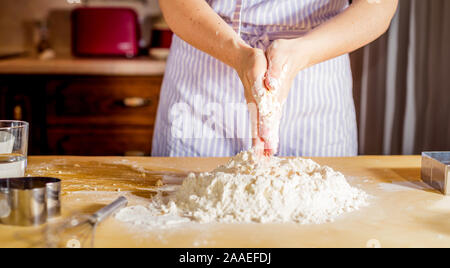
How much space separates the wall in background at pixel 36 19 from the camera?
8.89 ft

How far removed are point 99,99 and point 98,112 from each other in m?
0.06

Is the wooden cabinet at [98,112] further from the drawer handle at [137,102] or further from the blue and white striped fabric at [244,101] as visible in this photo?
the blue and white striped fabric at [244,101]

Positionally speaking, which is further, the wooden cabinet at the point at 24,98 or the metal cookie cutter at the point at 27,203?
the wooden cabinet at the point at 24,98

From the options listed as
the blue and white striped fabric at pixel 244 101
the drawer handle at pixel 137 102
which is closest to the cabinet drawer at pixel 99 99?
the drawer handle at pixel 137 102

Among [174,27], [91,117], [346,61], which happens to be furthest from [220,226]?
[91,117]

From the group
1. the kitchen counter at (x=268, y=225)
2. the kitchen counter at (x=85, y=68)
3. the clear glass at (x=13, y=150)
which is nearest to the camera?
the kitchen counter at (x=268, y=225)

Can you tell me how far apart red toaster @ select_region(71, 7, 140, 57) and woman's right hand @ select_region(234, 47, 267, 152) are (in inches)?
59.5

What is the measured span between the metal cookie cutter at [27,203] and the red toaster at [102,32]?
1.72m

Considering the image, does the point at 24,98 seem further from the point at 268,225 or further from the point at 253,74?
the point at 268,225

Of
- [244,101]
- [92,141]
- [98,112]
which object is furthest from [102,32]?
[244,101]

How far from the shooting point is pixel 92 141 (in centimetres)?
221

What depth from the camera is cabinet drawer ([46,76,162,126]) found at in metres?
→ 2.18

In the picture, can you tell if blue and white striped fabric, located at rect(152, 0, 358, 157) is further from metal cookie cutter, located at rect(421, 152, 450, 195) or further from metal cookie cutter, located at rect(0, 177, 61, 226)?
metal cookie cutter, located at rect(0, 177, 61, 226)
